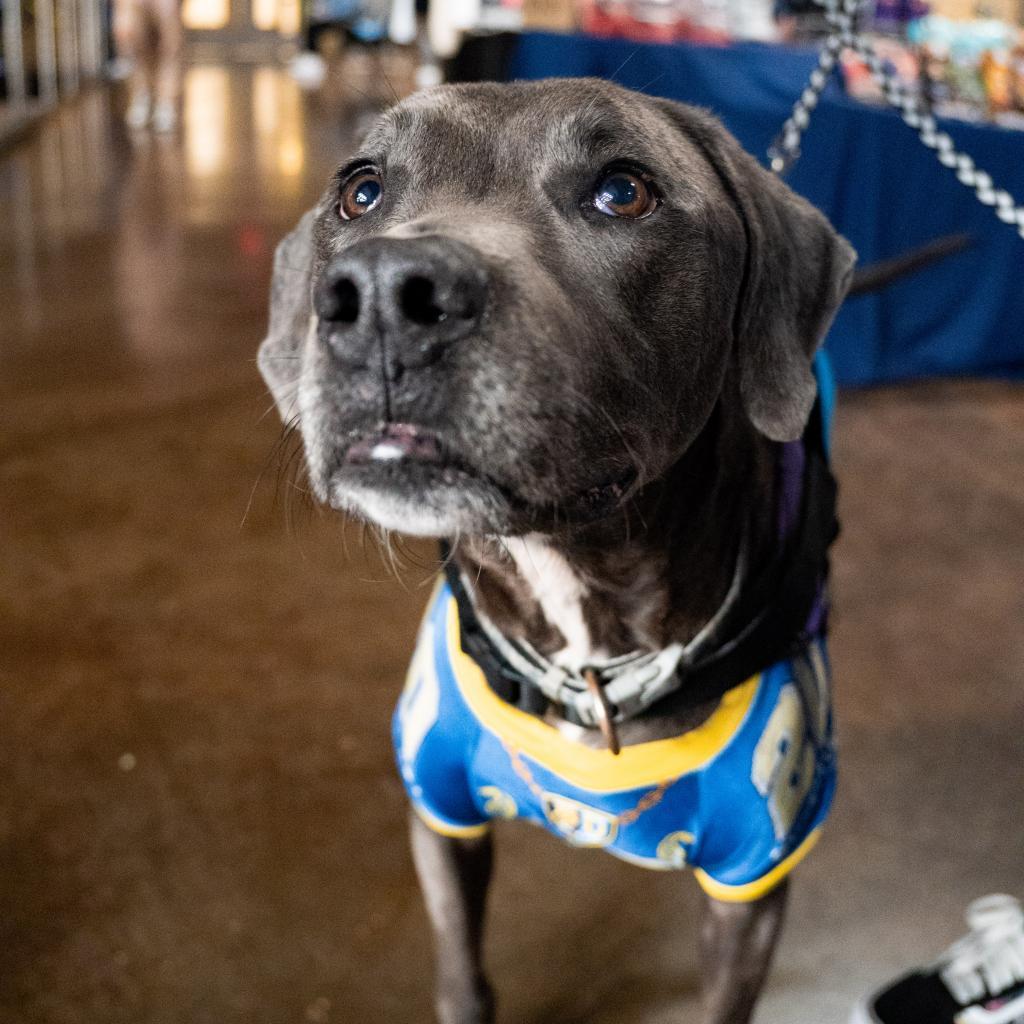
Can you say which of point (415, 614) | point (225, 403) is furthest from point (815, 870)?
point (225, 403)

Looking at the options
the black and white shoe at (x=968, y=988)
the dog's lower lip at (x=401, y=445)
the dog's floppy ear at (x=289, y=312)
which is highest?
the dog's lower lip at (x=401, y=445)

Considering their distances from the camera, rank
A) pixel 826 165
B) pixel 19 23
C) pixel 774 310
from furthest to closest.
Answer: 1. pixel 19 23
2. pixel 826 165
3. pixel 774 310

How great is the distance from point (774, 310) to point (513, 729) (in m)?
0.62

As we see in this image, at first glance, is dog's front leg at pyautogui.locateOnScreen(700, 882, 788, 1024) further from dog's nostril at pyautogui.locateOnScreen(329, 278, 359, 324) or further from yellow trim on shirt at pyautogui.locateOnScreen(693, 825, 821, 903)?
dog's nostril at pyautogui.locateOnScreen(329, 278, 359, 324)

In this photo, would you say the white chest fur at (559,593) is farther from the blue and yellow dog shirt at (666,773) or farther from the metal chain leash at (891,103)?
the metal chain leash at (891,103)

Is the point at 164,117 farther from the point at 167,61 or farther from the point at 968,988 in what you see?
the point at 968,988

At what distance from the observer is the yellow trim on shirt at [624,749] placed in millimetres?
1431

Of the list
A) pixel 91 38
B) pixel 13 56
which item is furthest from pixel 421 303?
pixel 91 38

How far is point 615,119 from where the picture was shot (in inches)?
51.5

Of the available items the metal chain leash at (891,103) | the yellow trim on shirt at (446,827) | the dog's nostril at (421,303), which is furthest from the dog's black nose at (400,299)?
the metal chain leash at (891,103)

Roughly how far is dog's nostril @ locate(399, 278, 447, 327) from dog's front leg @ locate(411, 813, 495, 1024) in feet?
2.88

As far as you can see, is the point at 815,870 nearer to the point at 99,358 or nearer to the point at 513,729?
the point at 513,729

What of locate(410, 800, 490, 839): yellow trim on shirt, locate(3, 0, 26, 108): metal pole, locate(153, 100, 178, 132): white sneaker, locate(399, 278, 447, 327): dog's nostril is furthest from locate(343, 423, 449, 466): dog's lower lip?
locate(153, 100, 178, 132): white sneaker

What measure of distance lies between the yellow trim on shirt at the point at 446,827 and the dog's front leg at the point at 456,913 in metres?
0.02
